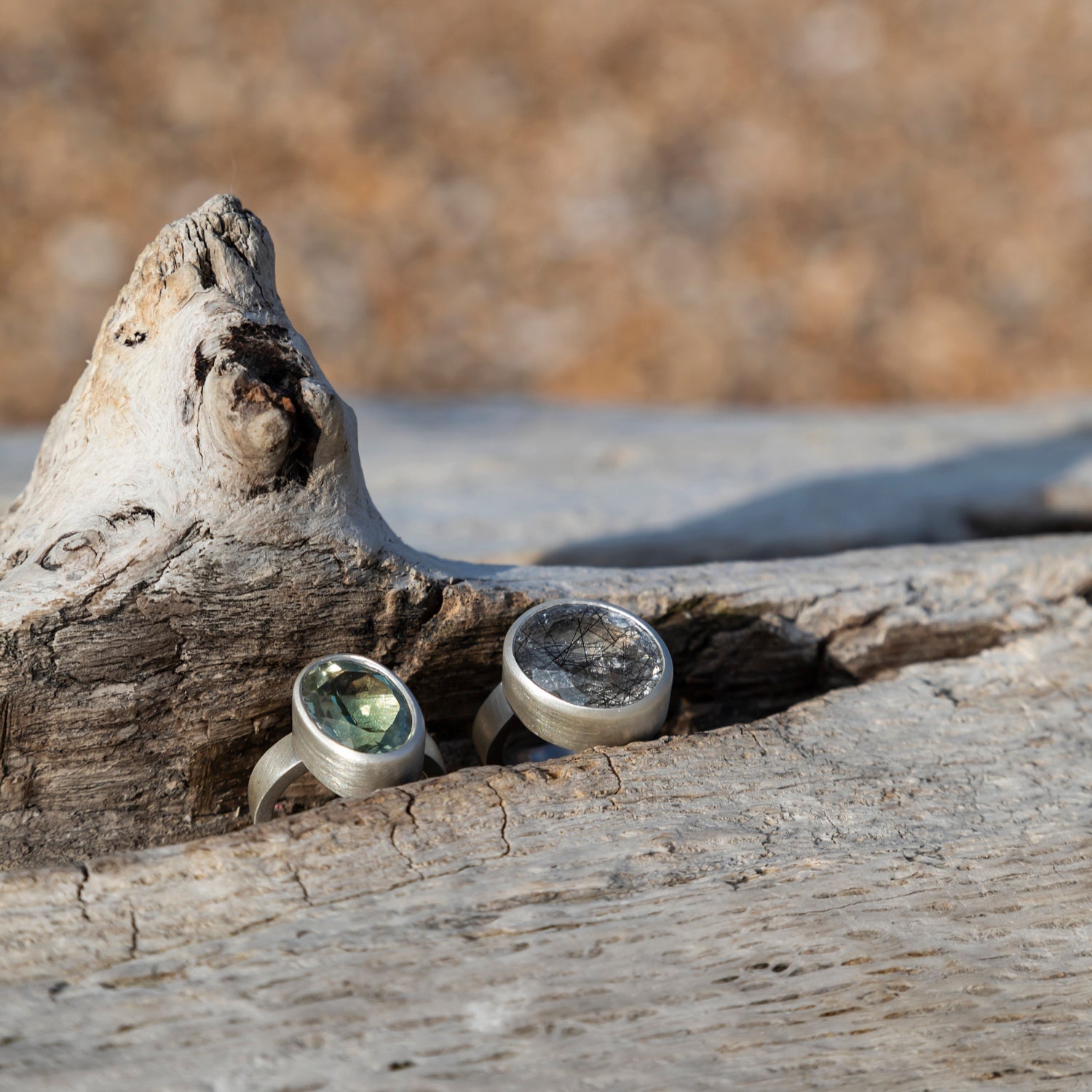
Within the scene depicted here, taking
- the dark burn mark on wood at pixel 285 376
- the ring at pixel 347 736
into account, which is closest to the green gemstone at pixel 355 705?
the ring at pixel 347 736

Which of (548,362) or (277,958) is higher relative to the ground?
(548,362)

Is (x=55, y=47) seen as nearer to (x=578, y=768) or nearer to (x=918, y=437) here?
(x=918, y=437)

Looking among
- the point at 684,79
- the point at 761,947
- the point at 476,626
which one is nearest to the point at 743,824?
the point at 761,947

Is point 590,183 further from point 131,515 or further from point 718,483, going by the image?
point 131,515

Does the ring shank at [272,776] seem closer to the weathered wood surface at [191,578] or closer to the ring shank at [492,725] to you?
the weathered wood surface at [191,578]

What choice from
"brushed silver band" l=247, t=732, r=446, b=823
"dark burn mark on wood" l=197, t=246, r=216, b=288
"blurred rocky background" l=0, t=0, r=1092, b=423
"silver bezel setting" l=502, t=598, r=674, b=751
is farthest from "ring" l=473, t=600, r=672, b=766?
"blurred rocky background" l=0, t=0, r=1092, b=423

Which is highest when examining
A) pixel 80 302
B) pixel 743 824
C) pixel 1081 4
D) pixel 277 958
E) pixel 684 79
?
pixel 1081 4

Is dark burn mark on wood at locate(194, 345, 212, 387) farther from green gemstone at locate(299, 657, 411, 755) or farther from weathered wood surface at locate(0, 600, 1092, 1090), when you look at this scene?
weathered wood surface at locate(0, 600, 1092, 1090)
